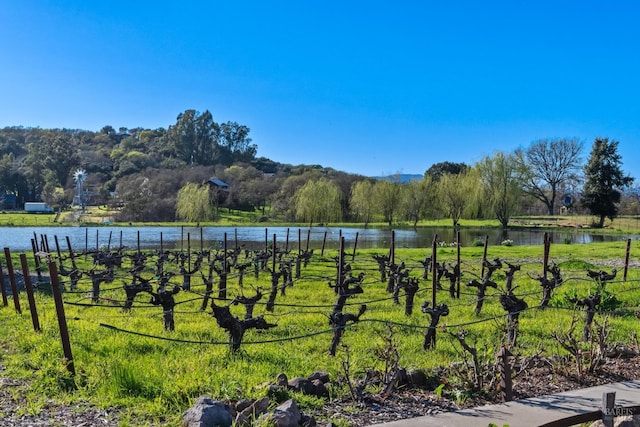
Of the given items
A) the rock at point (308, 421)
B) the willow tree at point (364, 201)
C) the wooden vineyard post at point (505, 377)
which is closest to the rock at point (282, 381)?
the rock at point (308, 421)

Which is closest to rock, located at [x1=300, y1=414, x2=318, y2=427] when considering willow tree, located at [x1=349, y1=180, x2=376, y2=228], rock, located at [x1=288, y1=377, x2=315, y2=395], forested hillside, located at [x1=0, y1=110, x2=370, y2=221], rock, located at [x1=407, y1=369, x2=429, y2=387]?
rock, located at [x1=288, y1=377, x2=315, y2=395]

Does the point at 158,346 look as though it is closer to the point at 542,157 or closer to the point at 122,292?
the point at 122,292

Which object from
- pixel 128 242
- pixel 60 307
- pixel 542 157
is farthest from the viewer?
pixel 542 157

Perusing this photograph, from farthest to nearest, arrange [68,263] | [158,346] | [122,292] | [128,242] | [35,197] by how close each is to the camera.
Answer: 1. [35,197]
2. [128,242]
3. [68,263]
4. [122,292]
5. [158,346]

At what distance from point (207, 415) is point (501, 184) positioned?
55358 mm

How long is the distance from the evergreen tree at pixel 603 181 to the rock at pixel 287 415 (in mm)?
59435

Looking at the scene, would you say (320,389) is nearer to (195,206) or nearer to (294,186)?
(195,206)

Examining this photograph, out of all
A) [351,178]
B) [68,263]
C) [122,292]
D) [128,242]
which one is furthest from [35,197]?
[122,292]

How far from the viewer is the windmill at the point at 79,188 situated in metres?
86.2

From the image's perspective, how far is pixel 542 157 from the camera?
236ft

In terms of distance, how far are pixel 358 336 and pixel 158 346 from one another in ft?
10.1

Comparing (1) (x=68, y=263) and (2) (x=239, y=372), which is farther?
(1) (x=68, y=263)

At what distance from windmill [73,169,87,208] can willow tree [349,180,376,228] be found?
47.9 m

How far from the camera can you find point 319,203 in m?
56.0
